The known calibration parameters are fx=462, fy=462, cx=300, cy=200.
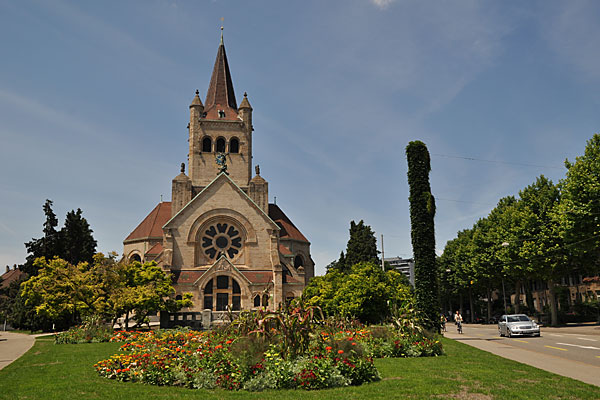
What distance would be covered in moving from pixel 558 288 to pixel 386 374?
2235 inches

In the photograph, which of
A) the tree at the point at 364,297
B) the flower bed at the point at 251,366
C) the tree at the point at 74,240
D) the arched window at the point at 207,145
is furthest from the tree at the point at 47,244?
the flower bed at the point at 251,366

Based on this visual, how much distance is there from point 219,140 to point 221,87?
8.80 m

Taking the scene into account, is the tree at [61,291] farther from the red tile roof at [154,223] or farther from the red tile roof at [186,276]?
the red tile roof at [154,223]

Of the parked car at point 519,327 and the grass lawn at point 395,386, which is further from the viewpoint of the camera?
the parked car at point 519,327

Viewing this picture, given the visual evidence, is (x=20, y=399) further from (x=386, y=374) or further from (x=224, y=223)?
(x=224, y=223)

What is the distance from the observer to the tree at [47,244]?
153ft

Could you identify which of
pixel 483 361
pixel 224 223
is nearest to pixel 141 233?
pixel 224 223

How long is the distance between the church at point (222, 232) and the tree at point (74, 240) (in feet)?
16.0

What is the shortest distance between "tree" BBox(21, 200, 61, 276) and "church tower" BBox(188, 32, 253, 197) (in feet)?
50.9

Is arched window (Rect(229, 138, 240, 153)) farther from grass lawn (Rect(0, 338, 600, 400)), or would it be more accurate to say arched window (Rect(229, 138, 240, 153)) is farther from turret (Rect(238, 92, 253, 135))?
grass lawn (Rect(0, 338, 600, 400))

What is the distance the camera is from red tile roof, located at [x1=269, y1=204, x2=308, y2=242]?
187 feet

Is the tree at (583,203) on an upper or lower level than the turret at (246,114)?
lower

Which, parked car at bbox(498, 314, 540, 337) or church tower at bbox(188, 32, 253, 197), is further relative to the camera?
church tower at bbox(188, 32, 253, 197)

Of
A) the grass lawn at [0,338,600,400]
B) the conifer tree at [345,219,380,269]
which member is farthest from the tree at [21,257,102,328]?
the conifer tree at [345,219,380,269]
